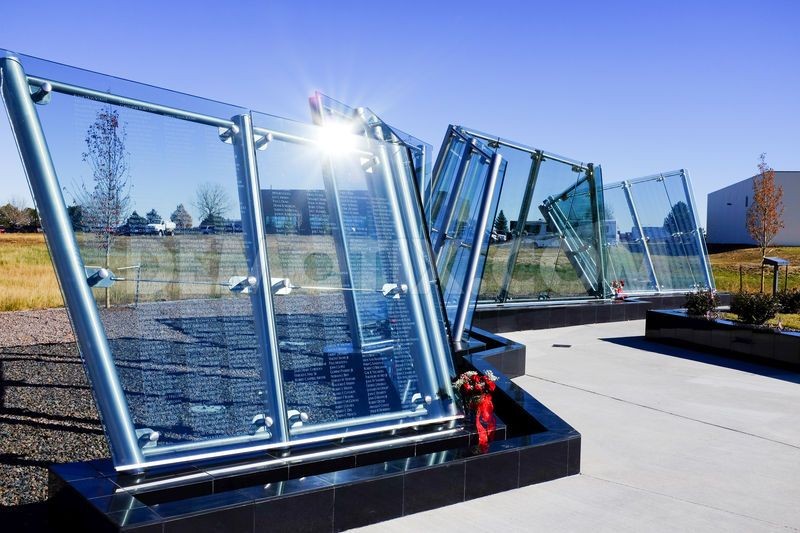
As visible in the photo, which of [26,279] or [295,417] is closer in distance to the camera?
[295,417]

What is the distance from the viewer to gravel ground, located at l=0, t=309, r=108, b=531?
17.9 feet

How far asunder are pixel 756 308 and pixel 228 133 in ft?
33.6

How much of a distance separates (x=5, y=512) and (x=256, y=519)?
2.02 m

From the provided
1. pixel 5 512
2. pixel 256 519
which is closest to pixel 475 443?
pixel 256 519

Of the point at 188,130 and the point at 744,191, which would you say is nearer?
the point at 188,130

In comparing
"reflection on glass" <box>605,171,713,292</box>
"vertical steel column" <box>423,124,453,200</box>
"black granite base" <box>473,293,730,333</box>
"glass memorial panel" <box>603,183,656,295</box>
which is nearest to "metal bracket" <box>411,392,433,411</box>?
"vertical steel column" <box>423,124,453,200</box>

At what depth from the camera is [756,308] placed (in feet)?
40.9

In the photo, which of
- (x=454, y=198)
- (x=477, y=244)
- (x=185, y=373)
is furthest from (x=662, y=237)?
(x=185, y=373)

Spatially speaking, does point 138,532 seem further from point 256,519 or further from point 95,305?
point 95,305

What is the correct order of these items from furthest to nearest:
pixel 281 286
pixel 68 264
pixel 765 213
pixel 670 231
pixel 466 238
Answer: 1. pixel 765 213
2. pixel 670 231
3. pixel 466 238
4. pixel 281 286
5. pixel 68 264

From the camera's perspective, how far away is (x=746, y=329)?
12.1 m

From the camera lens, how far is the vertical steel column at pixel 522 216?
15.6 m

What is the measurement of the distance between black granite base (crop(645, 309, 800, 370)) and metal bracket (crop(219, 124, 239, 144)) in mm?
9395

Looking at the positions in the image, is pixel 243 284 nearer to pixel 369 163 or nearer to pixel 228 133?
pixel 228 133
